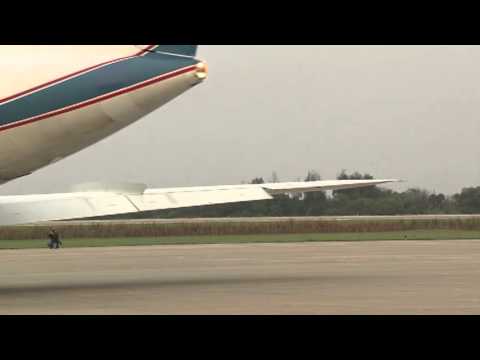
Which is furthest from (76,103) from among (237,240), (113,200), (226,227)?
(226,227)

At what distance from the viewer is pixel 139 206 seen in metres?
25.4

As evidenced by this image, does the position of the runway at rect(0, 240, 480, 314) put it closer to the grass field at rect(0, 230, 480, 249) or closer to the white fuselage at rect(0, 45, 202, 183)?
the white fuselage at rect(0, 45, 202, 183)

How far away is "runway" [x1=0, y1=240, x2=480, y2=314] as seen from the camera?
22.0 metres

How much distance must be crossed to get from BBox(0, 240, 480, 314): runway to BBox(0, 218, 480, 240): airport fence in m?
33.1

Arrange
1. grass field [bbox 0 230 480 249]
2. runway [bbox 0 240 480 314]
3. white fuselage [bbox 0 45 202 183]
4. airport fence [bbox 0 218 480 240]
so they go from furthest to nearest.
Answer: airport fence [bbox 0 218 480 240], grass field [bbox 0 230 480 249], white fuselage [bbox 0 45 202 183], runway [bbox 0 240 480 314]

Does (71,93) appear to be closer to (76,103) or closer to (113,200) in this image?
(76,103)

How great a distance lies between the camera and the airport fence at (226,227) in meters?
83.6

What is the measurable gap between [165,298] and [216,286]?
12.1ft

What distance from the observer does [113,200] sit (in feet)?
82.7

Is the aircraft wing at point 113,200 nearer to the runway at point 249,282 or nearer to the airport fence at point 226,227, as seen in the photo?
the runway at point 249,282

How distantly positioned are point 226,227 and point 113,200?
6163 centimetres

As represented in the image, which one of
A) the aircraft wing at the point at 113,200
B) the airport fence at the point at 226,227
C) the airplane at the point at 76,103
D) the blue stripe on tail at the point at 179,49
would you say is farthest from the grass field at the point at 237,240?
the blue stripe on tail at the point at 179,49

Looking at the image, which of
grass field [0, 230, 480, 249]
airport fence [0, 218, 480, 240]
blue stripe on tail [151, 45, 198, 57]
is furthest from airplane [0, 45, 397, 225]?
airport fence [0, 218, 480, 240]
